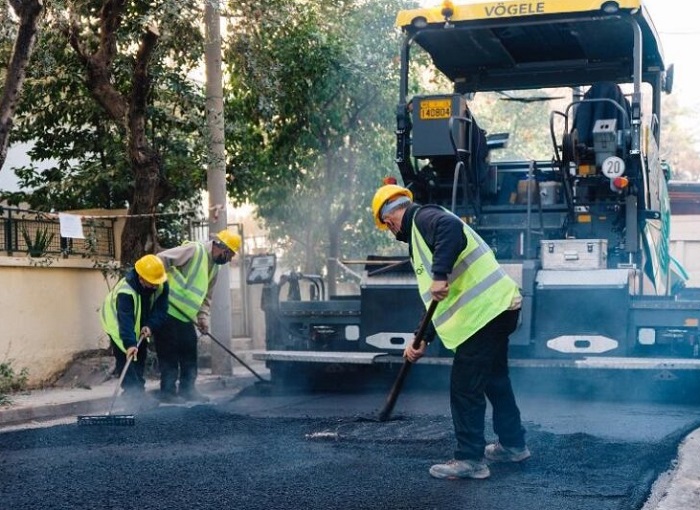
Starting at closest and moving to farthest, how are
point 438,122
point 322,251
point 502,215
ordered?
1. point 438,122
2. point 502,215
3. point 322,251

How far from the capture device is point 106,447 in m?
6.04

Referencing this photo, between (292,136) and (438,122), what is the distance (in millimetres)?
5404

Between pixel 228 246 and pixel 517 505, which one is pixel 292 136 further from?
pixel 517 505

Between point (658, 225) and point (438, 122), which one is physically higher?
point (438, 122)

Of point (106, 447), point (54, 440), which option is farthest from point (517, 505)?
point (54, 440)

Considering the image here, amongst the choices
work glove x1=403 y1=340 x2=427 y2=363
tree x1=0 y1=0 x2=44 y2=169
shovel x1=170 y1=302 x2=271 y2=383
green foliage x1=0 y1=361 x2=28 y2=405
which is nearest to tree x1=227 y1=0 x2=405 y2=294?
shovel x1=170 y1=302 x2=271 y2=383

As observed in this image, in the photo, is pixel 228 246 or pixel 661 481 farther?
pixel 228 246

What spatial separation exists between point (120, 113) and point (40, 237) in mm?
1479

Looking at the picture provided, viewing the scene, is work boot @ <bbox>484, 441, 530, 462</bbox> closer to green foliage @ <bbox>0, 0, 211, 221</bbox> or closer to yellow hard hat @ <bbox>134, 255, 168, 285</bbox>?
yellow hard hat @ <bbox>134, 255, 168, 285</bbox>

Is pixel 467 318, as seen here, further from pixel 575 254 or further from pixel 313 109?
pixel 313 109

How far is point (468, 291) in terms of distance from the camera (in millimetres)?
5145

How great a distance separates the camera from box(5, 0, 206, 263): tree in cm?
1023

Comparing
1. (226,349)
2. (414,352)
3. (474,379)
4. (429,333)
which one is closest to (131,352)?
(226,349)

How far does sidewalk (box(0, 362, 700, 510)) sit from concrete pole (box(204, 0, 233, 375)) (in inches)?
14.9
